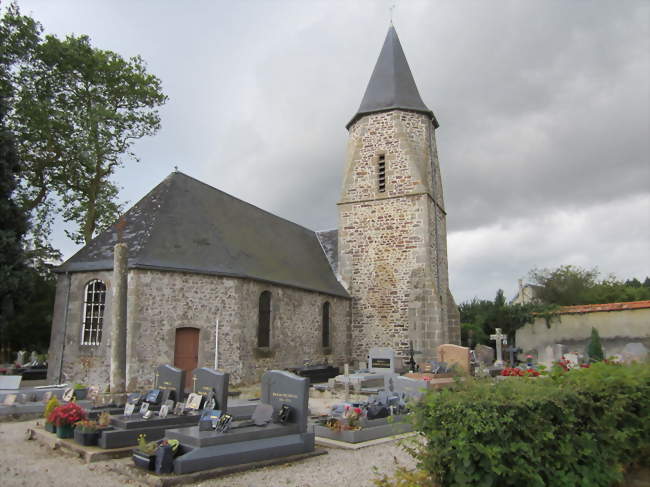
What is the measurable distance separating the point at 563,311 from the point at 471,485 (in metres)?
19.2

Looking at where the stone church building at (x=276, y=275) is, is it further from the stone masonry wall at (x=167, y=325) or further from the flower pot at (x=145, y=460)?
the flower pot at (x=145, y=460)

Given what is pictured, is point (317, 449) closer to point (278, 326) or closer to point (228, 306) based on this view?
point (228, 306)

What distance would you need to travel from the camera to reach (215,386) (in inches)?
319

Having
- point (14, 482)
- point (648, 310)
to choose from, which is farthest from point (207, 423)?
point (648, 310)

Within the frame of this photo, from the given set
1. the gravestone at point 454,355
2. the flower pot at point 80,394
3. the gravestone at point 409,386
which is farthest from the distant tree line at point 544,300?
the flower pot at point 80,394

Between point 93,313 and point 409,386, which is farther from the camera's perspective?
point 93,313

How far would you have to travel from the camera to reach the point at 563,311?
2123 cm

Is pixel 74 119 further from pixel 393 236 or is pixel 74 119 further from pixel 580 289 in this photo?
pixel 580 289

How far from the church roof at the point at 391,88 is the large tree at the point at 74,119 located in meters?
9.83

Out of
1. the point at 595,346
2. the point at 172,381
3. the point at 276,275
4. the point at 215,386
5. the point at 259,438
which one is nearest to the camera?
the point at 259,438

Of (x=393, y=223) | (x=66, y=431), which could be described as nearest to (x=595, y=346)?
(x=393, y=223)

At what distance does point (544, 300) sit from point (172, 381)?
103ft

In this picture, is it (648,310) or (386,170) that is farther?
(386,170)

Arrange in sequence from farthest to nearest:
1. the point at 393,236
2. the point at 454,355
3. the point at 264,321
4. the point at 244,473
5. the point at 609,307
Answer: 1. the point at 393,236
2. the point at 609,307
3. the point at 264,321
4. the point at 454,355
5. the point at 244,473
